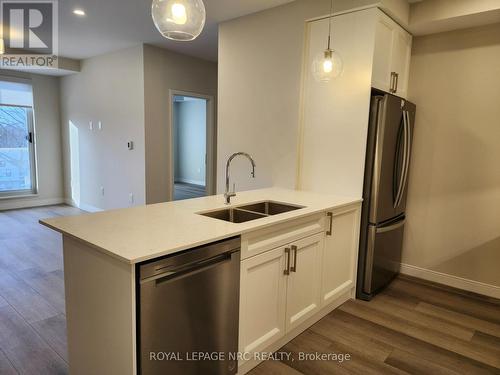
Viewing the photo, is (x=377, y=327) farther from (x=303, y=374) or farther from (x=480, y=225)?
(x=480, y=225)

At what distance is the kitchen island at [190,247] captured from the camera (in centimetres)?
142

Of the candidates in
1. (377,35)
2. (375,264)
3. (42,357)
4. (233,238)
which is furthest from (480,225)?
(42,357)

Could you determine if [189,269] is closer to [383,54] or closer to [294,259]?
[294,259]

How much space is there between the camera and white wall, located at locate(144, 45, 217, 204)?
4.78m

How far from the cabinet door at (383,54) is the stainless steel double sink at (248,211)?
1260 mm

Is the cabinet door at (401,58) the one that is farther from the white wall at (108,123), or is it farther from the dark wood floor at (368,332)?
the white wall at (108,123)

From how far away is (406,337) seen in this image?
7.91 ft

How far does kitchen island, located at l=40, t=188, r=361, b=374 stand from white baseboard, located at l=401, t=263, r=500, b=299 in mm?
1067

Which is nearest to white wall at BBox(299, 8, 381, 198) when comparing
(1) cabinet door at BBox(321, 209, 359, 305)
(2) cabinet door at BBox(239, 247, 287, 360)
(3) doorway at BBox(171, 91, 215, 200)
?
(1) cabinet door at BBox(321, 209, 359, 305)

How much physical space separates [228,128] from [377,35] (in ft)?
5.64

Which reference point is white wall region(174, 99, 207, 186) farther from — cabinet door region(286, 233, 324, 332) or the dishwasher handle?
the dishwasher handle

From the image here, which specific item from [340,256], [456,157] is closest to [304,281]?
[340,256]

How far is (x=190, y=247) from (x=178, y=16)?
3.59ft

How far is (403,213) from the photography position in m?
3.40
